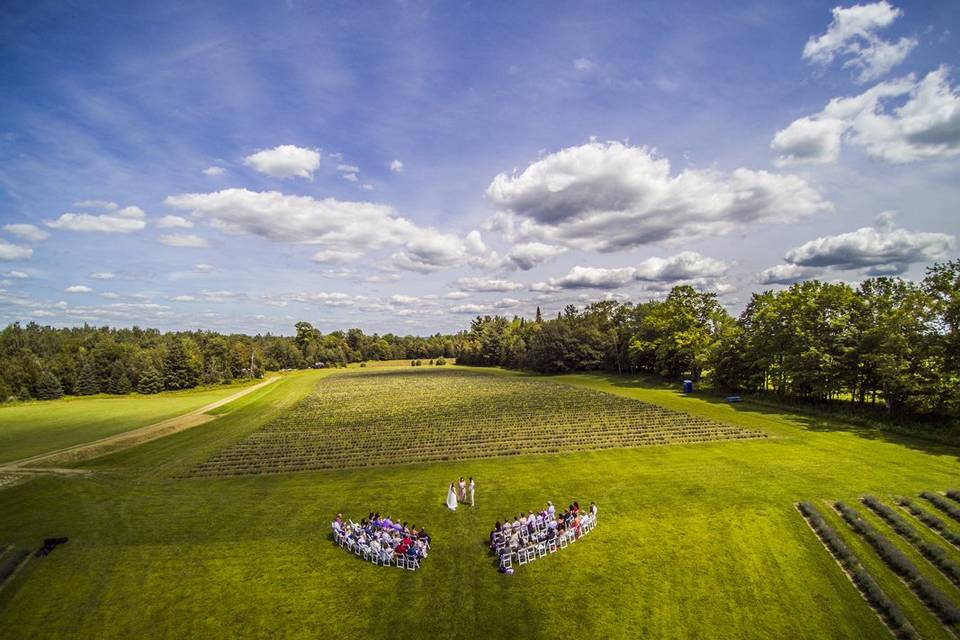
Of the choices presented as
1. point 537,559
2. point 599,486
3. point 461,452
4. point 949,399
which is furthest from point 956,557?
point 461,452

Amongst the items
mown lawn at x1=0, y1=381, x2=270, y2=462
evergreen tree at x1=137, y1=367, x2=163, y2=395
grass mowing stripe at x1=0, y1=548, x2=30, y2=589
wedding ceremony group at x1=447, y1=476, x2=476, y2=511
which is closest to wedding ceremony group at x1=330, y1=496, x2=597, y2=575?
wedding ceremony group at x1=447, y1=476, x2=476, y2=511

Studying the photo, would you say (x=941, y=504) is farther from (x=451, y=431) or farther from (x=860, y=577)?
(x=451, y=431)

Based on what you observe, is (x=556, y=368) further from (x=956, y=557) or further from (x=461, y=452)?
(x=956, y=557)

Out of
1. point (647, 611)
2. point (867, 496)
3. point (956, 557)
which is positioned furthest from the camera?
point (867, 496)

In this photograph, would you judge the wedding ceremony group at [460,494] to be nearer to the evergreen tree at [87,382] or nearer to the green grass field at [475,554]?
the green grass field at [475,554]

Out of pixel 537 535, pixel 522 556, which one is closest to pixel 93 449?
pixel 522 556
